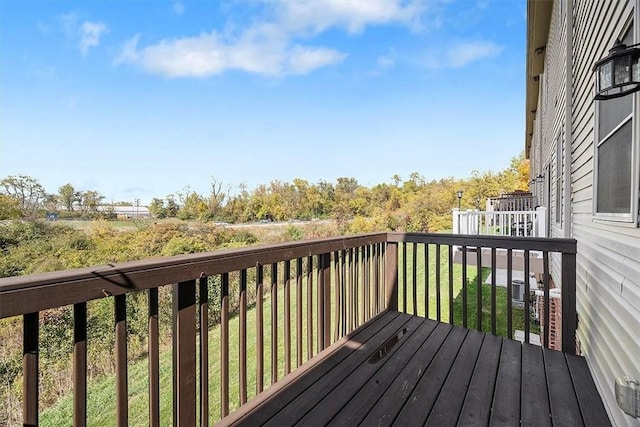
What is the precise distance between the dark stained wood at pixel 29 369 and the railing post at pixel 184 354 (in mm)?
475

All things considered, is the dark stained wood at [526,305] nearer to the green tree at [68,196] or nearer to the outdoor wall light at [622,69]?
the outdoor wall light at [622,69]

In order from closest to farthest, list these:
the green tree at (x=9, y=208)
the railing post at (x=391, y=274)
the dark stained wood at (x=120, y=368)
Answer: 1. the dark stained wood at (x=120, y=368)
2. the railing post at (x=391, y=274)
3. the green tree at (x=9, y=208)

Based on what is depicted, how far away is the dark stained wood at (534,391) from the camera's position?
159 centimetres

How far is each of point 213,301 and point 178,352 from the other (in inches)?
253

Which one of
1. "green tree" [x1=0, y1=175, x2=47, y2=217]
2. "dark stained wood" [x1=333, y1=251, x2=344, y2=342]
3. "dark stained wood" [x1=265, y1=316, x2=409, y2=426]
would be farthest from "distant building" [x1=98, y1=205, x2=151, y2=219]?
"dark stained wood" [x1=265, y1=316, x2=409, y2=426]

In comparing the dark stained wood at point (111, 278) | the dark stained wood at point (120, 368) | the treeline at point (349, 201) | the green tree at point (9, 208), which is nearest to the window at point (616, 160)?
the dark stained wood at point (111, 278)

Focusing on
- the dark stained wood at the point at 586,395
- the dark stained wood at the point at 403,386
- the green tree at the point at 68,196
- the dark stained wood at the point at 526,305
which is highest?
the green tree at the point at 68,196

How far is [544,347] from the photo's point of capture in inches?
96.0

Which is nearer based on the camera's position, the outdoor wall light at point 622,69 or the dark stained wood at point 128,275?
the dark stained wood at point 128,275

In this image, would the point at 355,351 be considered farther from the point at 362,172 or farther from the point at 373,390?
the point at 362,172

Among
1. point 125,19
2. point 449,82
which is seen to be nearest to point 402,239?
point 125,19

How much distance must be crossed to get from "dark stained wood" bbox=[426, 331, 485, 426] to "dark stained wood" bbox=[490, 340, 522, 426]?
0.51ft

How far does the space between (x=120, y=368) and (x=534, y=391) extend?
2063mm

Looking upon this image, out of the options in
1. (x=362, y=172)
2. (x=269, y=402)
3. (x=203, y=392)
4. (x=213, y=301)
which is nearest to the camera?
(x=203, y=392)
